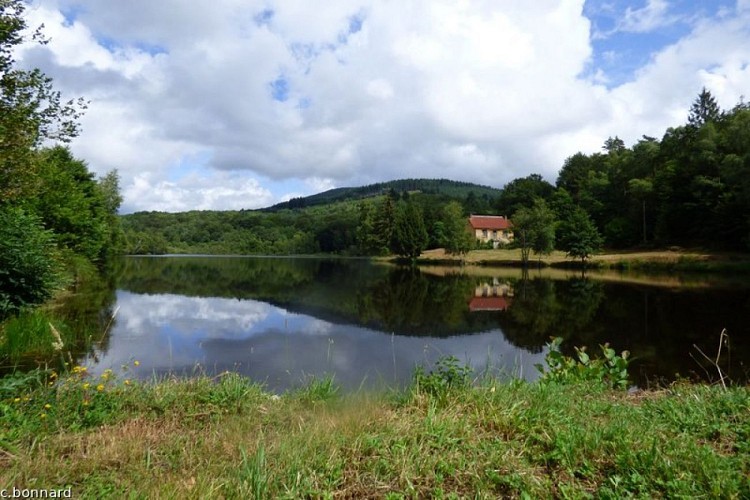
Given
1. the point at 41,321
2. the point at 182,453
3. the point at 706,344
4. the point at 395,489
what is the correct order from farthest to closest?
the point at 706,344 < the point at 41,321 < the point at 182,453 < the point at 395,489

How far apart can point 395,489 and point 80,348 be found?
11768 mm

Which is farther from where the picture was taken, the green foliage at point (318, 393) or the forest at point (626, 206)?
the forest at point (626, 206)

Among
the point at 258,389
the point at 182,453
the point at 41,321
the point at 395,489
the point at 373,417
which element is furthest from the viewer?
the point at 41,321

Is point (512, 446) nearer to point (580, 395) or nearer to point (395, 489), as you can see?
point (395, 489)

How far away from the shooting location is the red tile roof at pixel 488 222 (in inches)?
3537

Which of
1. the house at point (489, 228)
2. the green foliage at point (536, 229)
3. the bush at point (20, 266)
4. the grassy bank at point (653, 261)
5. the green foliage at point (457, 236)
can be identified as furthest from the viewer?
the house at point (489, 228)

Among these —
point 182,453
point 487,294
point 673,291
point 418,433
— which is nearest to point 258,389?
point 182,453

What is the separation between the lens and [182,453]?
3965 mm

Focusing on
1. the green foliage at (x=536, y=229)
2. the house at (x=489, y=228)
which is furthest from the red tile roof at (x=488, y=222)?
the green foliage at (x=536, y=229)

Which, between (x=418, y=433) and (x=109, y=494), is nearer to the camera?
(x=109, y=494)

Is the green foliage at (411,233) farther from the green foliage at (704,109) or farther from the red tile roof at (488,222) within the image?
the green foliage at (704,109)

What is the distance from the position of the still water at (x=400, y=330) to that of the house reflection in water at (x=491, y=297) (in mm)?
115

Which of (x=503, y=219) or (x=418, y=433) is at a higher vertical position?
(x=503, y=219)

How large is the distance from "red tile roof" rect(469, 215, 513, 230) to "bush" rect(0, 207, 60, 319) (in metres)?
81.5
